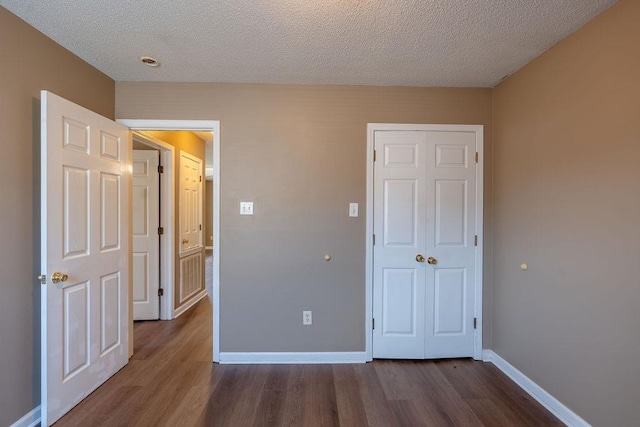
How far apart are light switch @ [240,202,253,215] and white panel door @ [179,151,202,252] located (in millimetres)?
1559

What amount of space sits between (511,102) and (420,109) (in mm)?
711

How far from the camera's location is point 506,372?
7.72 feet

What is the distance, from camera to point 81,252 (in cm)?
195

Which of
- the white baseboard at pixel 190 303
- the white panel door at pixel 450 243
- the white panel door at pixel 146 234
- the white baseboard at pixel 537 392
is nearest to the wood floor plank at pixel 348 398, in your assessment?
the white panel door at pixel 450 243

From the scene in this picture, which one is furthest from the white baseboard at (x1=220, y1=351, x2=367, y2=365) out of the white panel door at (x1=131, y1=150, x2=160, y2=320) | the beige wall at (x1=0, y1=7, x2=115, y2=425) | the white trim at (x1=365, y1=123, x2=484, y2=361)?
the white panel door at (x1=131, y1=150, x2=160, y2=320)

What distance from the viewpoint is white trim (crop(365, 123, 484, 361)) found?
2516 mm

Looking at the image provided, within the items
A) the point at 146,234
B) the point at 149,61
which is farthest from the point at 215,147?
the point at 146,234

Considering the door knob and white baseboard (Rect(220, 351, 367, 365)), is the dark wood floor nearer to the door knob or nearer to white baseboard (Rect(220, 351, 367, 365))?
white baseboard (Rect(220, 351, 367, 365))

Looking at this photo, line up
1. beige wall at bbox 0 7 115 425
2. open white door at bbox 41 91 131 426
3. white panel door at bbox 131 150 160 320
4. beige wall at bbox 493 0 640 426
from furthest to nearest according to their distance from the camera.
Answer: white panel door at bbox 131 150 160 320
open white door at bbox 41 91 131 426
beige wall at bbox 0 7 115 425
beige wall at bbox 493 0 640 426

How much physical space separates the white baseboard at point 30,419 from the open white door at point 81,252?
102 mm

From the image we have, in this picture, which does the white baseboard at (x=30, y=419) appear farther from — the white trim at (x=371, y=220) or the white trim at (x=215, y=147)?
the white trim at (x=371, y=220)

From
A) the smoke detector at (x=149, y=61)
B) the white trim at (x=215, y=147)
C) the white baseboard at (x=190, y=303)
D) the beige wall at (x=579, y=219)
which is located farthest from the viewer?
the white baseboard at (x=190, y=303)

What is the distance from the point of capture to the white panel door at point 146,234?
3.40 m

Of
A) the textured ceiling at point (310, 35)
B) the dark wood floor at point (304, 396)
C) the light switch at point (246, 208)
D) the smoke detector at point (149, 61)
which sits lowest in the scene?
the dark wood floor at point (304, 396)
